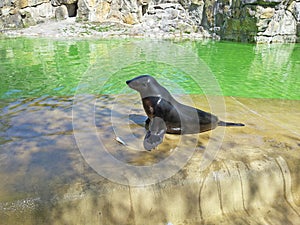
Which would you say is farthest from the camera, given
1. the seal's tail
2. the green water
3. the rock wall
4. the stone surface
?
the stone surface

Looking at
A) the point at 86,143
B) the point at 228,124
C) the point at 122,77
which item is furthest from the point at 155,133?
the point at 122,77

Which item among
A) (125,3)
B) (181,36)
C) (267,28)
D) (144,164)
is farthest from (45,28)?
(144,164)

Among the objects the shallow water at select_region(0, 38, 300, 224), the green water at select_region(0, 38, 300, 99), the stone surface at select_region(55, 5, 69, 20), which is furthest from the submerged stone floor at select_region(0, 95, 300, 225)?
the stone surface at select_region(55, 5, 69, 20)

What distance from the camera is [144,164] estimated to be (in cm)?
255

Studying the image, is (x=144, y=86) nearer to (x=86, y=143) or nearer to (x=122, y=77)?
(x=86, y=143)

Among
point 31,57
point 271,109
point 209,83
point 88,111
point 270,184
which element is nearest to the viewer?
point 270,184

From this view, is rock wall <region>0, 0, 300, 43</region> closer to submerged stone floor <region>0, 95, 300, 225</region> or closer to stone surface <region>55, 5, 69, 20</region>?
stone surface <region>55, 5, 69, 20</region>

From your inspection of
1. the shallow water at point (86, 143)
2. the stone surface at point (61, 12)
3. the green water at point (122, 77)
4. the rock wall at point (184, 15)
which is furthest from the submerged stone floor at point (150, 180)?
the stone surface at point (61, 12)

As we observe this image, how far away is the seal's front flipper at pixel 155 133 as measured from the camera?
280cm

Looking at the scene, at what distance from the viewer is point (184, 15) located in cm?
3231

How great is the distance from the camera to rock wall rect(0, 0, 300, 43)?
23.2 metres

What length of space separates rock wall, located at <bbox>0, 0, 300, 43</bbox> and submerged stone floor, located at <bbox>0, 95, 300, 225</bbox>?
73.9 feet

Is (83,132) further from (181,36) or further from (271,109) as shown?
(181,36)

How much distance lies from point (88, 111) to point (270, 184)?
2.81 meters
